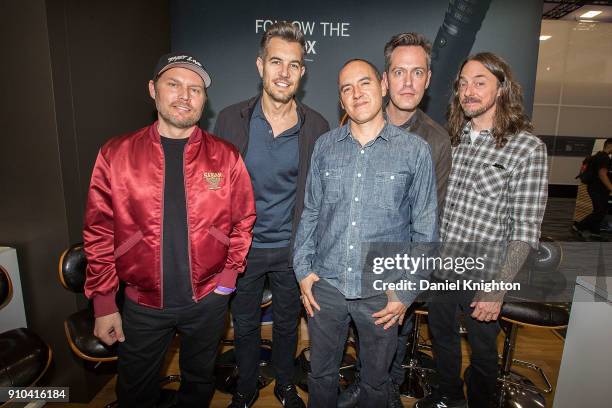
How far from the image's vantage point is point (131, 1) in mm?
2730

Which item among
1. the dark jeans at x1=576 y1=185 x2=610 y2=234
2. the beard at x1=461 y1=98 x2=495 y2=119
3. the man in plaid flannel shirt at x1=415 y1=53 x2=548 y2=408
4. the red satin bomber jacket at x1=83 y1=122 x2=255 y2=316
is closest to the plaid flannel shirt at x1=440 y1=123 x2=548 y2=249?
the man in plaid flannel shirt at x1=415 y1=53 x2=548 y2=408

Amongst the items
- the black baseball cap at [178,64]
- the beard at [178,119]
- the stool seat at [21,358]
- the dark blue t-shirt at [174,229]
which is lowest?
the stool seat at [21,358]

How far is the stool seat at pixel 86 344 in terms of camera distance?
2.02 meters

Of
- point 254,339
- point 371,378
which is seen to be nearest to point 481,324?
point 371,378

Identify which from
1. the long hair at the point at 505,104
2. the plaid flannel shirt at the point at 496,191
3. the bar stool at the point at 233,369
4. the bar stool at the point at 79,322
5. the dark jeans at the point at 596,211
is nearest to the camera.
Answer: the plaid flannel shirt at the point at 496,191

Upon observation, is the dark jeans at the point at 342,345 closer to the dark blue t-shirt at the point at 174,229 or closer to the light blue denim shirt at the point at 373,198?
the light blue denim shirt at the point at 373,198

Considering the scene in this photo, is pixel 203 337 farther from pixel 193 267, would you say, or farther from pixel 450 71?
pixel 450 71

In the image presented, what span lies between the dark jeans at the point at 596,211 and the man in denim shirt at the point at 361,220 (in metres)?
7.70

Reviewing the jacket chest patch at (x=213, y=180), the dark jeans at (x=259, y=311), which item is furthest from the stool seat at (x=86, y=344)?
the jacket chest patch at (x=213, y=180)

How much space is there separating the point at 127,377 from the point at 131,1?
257 centimetres

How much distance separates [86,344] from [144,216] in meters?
0.92

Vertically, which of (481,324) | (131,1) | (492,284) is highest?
(131,1)

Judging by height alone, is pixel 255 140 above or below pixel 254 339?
above

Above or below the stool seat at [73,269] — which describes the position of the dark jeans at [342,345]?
below
